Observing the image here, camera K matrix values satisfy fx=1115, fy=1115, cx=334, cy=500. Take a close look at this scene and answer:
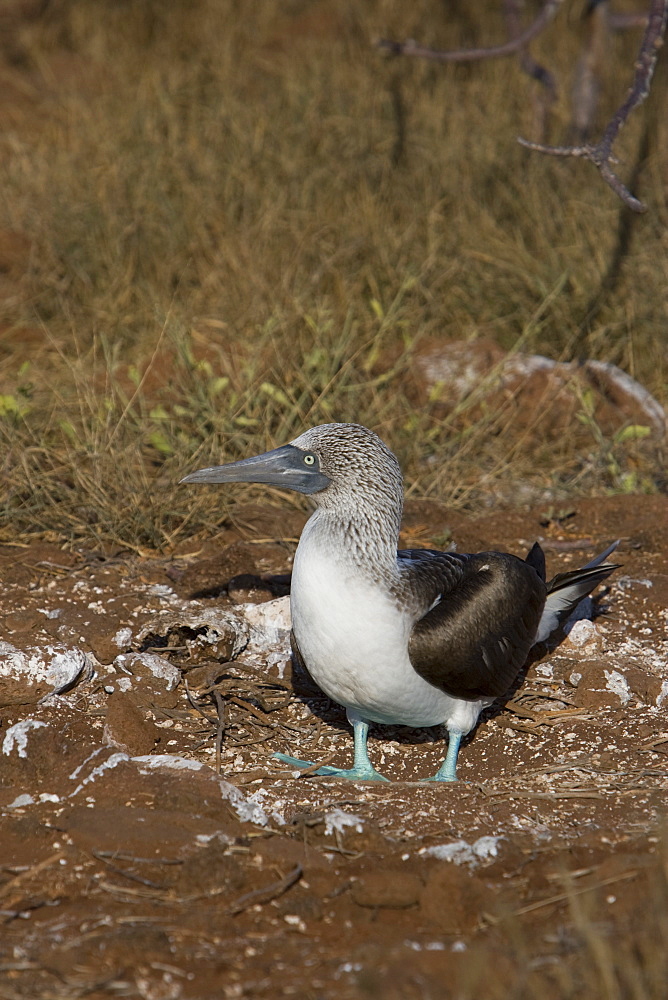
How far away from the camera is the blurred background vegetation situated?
5496mm

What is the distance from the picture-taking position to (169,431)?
18.3 ft

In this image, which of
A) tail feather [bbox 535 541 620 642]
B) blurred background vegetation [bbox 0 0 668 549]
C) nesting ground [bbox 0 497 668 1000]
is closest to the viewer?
nesting ground [bbox 0 497 668 1000]

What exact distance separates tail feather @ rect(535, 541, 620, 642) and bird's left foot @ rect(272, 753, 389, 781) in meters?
0.88

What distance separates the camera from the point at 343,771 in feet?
12.1

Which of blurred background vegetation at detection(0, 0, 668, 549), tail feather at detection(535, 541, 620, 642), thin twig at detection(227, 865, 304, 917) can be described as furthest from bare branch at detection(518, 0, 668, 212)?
thin twig at detection(227, 865, 304, 917)

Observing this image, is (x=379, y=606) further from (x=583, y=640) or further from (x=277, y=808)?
(x=583, y=640)

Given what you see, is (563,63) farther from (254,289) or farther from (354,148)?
(254,289)

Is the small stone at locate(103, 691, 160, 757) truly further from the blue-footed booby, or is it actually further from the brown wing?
the brown wing

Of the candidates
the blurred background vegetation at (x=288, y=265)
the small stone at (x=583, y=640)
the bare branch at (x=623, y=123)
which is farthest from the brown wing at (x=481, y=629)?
the blurred background vegetation at (x=288, y=265)

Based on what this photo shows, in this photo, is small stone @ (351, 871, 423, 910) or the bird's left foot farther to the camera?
the bird's left foot

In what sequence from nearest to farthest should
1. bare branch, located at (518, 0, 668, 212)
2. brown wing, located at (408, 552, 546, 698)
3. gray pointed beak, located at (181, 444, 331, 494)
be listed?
brown wing, located at (408, 552, 546, 698), gray pointed beak, located at (181, 444, 331, 494), bare branch, located at (518, 0, 668, 212)

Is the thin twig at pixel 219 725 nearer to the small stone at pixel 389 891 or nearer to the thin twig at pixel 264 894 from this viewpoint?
the thin twig at pixel 264 894

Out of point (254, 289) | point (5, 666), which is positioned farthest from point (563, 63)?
point (5, 666)

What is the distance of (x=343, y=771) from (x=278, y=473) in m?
1.01
